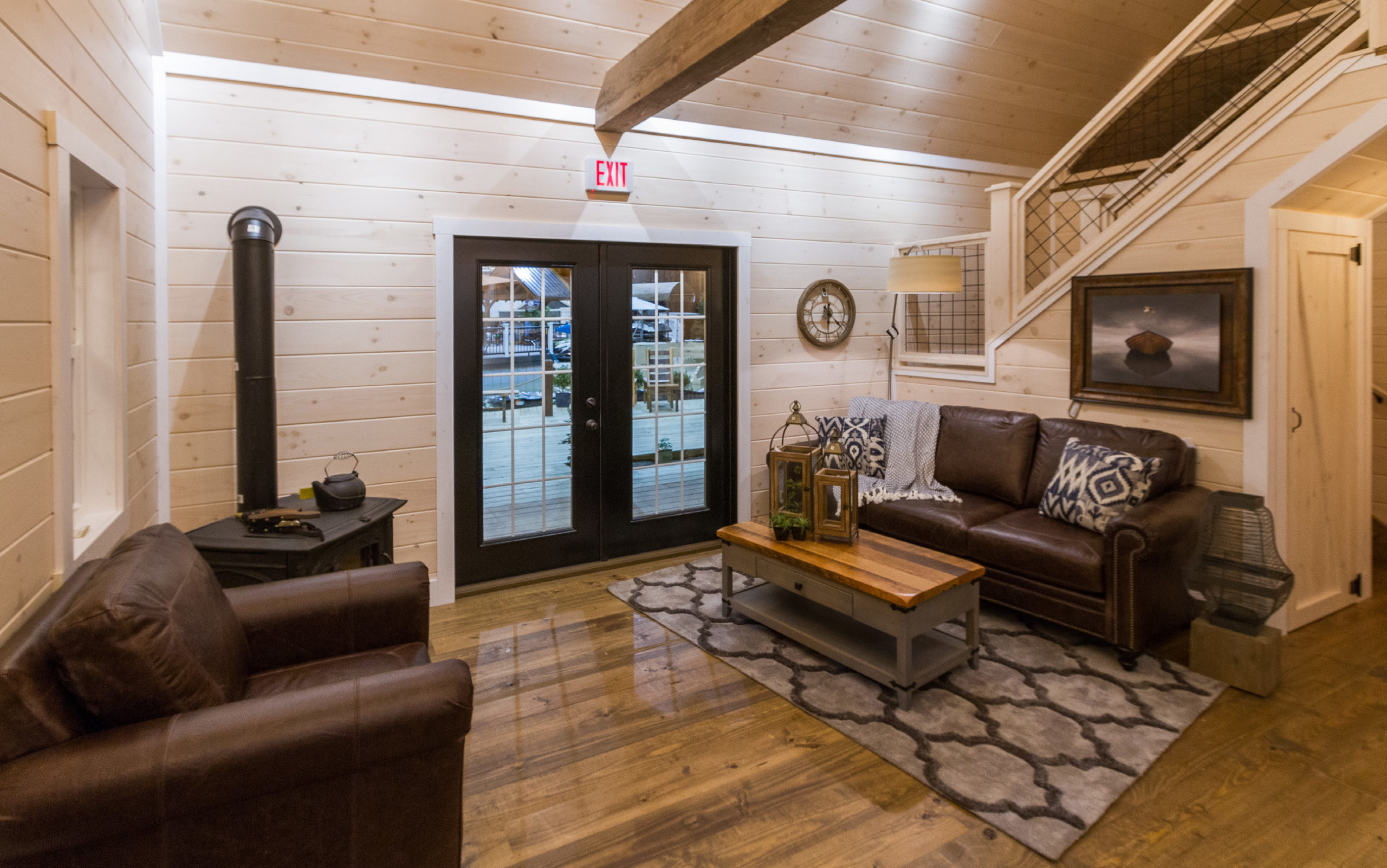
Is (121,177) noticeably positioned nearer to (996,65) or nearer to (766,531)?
(766,531)

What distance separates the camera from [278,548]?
103 inches

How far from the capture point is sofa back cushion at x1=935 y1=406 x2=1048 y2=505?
13.5 ft

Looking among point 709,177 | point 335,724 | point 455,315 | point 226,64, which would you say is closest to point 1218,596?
point 335,724

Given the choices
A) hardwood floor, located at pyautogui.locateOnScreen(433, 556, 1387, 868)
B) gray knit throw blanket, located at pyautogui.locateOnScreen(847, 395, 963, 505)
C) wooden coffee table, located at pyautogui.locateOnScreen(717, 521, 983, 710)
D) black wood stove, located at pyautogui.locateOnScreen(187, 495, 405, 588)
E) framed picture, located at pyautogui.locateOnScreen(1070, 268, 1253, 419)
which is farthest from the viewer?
gray knit throw blanket, located at pyautogui.locateOnScreen(847, 395, 963, 505)

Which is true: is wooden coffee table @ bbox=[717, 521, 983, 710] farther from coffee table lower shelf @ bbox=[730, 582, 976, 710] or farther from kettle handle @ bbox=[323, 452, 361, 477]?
kettle handle @ bbox=[323, 452, 361, 477]

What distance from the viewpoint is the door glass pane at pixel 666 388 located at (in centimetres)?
459

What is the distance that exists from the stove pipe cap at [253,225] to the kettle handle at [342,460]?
1.06 meters

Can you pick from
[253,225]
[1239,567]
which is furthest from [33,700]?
[1239,567]

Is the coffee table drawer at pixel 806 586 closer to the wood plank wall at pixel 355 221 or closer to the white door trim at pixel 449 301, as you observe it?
the white door trim at pixel 449 301

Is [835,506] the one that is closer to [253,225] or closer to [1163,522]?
[1163,522]

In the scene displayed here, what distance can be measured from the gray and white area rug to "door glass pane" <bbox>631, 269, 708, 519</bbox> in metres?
1.18

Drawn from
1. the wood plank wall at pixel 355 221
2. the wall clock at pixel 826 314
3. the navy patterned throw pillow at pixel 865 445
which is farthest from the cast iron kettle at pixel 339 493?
the wall clock at pixel 826 314

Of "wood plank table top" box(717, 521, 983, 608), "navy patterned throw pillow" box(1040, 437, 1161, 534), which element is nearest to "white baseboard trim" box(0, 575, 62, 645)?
"wood plank table top" box(717, 521, 983, 608)

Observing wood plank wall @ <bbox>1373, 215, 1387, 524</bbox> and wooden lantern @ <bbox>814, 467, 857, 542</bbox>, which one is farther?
wood plank wall @ <bbox>1373, 215, 1387, 524</bbox>
